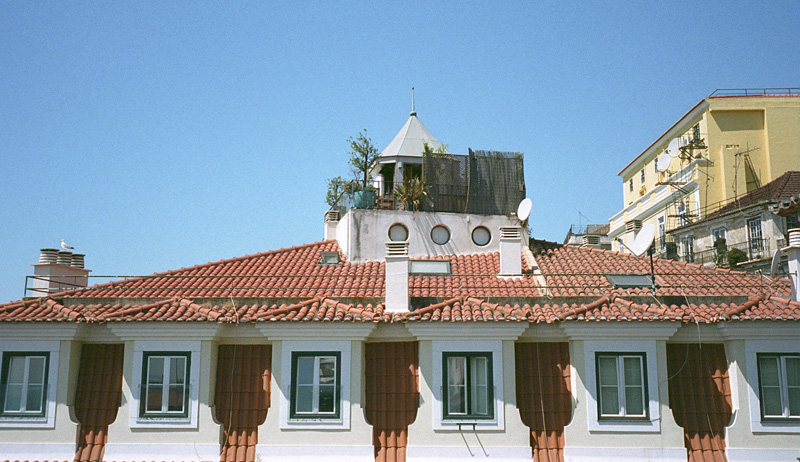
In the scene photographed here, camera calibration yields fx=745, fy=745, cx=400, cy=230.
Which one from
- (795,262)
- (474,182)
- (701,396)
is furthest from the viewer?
(474,182)

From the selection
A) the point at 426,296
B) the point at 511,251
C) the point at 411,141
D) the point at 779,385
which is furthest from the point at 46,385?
the point at 779,385

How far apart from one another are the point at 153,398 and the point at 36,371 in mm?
3226

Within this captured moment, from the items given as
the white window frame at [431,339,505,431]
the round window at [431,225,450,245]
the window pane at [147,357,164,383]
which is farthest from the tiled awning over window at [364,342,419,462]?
the round window at [431,225,450,245]

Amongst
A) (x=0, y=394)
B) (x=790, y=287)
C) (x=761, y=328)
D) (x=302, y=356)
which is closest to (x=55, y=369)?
(x=0, y=394)

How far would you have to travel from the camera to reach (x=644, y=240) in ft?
80.1

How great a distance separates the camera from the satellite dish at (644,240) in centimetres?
2398

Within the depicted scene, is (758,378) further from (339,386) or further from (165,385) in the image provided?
(165,385)

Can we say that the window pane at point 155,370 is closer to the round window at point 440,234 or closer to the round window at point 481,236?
the round window at point 440,234


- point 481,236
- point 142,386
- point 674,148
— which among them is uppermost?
point 674,148

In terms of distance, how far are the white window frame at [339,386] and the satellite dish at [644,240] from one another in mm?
10835

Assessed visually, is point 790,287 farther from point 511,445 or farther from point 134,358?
point 134,358

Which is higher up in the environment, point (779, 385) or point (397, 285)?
point (397, 285)

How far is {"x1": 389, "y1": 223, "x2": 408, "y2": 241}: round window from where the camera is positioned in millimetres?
27922

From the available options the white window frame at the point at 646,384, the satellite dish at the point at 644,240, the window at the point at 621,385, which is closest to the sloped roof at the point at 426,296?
the satellite dish at the point at 644,240
